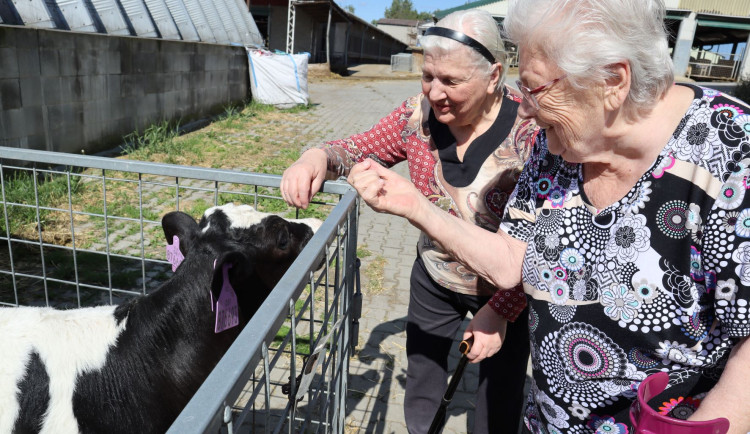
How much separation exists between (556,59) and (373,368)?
285 centimetres

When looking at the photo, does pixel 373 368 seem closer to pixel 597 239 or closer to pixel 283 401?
pixel 283 401

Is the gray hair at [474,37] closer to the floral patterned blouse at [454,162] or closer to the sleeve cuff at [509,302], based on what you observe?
the floral patterned blouse at [454,162]

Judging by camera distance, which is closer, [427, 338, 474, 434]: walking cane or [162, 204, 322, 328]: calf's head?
[427, 338, 474, 434]: walking cane

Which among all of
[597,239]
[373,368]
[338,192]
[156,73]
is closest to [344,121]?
[156,73]

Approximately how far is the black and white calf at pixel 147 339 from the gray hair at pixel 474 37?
1040 millimetres

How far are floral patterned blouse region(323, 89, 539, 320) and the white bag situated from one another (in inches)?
480

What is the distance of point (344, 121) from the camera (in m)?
13.3

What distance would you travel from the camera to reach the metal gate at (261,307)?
1.07m

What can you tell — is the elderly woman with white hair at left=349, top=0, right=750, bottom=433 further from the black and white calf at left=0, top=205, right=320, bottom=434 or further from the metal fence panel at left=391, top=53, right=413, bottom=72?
the metal fence panel at left=391, top=53, right=413, bottom=72

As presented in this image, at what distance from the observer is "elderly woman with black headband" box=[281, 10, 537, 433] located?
6.93ft

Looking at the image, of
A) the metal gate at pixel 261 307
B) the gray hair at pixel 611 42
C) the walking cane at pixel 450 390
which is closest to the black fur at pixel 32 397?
the metal gate at pixel 261 307

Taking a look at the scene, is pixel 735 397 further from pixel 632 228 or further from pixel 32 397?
pixel 32 397

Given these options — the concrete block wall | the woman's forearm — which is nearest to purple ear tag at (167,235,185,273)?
the woman's forearm

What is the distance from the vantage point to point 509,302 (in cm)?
201
